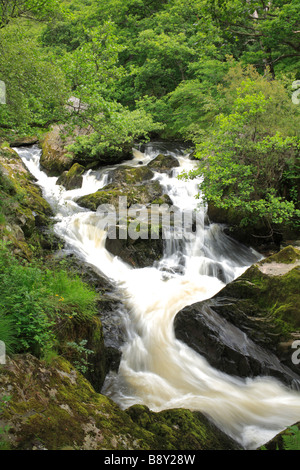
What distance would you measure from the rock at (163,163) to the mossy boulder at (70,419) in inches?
468

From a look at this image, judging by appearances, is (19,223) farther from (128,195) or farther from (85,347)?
(128,195)

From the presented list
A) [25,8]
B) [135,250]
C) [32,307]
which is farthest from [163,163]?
[32,307]

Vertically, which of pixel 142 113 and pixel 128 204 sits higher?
pixel 142 113

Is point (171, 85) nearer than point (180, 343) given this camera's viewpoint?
No

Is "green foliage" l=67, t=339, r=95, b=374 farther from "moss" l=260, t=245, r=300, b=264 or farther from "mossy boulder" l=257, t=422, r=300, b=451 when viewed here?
"moss" l=260, t=245, r=300, b=264

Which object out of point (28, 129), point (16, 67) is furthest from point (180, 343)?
point (16, 67)

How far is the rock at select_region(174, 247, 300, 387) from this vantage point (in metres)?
5.24

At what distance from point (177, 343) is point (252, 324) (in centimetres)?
144

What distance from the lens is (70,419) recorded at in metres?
2.69

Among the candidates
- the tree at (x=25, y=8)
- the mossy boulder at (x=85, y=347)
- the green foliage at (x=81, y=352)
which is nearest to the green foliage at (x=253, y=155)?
the tree at (x=25, y=8)

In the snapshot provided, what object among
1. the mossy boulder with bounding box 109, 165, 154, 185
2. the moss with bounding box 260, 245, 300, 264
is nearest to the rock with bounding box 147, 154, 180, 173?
the mossy boulder with bounding box 109, 165, 154, 185

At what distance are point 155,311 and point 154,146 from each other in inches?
509

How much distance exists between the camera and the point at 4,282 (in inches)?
132

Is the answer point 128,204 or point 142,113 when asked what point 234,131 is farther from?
point 142,113
